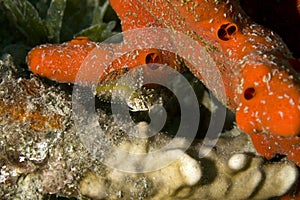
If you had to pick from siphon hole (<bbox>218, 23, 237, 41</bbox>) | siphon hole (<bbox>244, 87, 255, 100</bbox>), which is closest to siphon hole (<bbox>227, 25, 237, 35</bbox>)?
siphon hole (<bbox>218, 23, 237, 41</bbox>)

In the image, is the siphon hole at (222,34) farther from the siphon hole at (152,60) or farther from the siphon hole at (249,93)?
the siphon hole at (152,60)

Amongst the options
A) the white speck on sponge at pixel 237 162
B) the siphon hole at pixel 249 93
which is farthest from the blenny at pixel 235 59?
the white speck on sponge at pixel 237 162

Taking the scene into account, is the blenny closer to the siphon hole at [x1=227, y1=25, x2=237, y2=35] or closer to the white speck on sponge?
the siphon hole at [x1=227, y1=25, x2=237, y2=35]

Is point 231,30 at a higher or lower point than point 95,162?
higher

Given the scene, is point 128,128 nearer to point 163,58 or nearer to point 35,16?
point 163,58

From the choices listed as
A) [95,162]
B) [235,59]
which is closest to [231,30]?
[235,59]

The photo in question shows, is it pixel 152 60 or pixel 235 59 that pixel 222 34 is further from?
pixel 152 60
